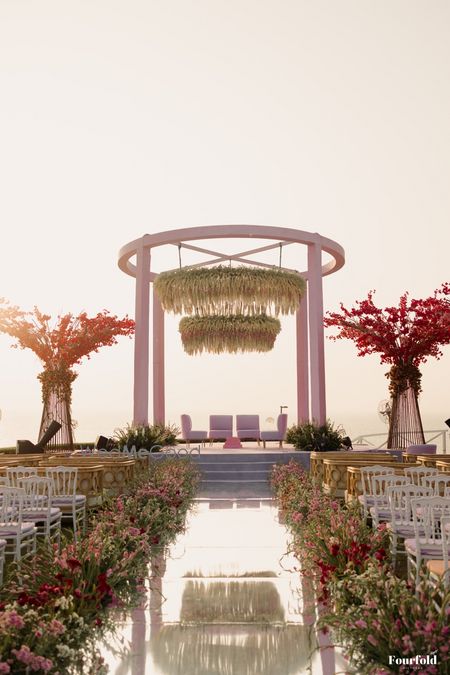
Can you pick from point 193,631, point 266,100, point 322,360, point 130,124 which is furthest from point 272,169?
point 193,631

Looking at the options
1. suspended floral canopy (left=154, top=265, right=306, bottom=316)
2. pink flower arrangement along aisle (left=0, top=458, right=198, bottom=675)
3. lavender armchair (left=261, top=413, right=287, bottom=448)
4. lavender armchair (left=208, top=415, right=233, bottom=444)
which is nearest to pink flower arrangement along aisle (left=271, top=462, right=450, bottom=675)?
pink flower arrangement along aisle (left=0, top=458, right=198, bottom=675)

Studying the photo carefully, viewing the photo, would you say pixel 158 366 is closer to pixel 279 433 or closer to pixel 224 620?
pixel 279 433

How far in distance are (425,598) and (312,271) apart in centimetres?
1329

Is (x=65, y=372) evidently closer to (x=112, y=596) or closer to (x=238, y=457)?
(x=238, y=457)

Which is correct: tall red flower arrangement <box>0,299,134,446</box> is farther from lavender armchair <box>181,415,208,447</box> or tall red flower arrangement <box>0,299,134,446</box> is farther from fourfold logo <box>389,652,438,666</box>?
fourfold logo <box>389,652,438,666</box>

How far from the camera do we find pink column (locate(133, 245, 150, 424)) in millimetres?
15906

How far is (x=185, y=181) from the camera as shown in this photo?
11703 mm

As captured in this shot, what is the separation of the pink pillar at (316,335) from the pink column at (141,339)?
12.5 ft

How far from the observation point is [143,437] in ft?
49.8

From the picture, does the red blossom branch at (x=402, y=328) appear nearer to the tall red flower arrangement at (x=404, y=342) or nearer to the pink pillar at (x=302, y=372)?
the tall red flower arrangement at (x=404, y=342)

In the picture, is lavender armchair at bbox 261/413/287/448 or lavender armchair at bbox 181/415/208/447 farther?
lavender armchair at bbox 181/415/208/447

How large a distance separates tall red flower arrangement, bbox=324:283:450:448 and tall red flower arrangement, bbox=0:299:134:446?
6.84 meters

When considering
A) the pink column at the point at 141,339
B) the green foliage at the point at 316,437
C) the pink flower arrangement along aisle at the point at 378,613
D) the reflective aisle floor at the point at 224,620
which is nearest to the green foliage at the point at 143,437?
the pink column at the point at 141,339

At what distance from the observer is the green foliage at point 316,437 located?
49.8 feet
